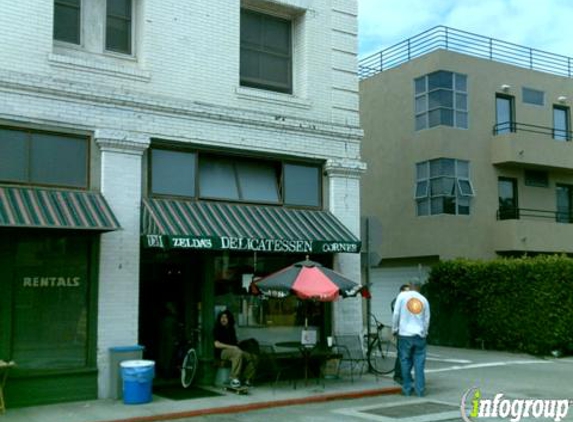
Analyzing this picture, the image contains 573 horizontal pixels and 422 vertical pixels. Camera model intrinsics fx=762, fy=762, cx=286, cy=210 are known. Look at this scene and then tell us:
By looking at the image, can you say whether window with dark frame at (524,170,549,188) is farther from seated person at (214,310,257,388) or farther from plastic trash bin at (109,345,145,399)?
plastic trash bin at (109,345,145,399)

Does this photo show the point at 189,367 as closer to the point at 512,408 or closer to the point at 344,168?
the point at 344,168

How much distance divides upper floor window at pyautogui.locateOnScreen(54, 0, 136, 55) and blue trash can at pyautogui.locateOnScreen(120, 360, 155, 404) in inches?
210

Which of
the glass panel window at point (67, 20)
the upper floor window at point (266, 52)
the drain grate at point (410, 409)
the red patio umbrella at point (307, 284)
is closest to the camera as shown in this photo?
the drain grate at point (410, 409)

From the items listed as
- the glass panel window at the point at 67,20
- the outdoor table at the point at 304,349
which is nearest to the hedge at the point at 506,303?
the outdoor table at the point at 304,349

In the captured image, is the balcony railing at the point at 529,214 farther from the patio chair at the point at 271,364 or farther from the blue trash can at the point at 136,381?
the blue trash can at the point at 136,381

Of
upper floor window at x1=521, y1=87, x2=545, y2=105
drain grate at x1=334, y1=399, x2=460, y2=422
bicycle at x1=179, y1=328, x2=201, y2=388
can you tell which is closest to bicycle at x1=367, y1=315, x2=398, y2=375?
drain grate at x1=334, y1=399, x2=460, y2=422

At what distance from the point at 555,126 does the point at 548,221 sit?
3.74 meters

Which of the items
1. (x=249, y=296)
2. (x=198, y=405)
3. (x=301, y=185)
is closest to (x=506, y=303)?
(x=301, y=185)

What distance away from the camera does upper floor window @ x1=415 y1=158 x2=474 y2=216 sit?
25234 millimetres

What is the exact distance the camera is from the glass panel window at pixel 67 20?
1258cm

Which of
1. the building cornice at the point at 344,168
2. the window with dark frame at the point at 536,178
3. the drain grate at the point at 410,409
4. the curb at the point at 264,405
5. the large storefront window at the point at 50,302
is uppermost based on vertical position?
the window with dark frame at the point at 536,178

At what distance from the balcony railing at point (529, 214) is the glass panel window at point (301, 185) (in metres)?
13.1

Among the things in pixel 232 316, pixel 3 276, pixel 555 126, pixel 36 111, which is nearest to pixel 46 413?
pixel 3 276

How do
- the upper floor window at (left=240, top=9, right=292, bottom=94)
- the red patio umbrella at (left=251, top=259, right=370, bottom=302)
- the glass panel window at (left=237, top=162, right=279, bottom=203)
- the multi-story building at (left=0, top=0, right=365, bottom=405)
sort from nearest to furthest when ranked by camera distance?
the multi-story building at (left=0, top=0, right=365, bottom=405), the red patio umbrella at (left=251, top=259, right=370, bottom=302), the glass panel window at (left=237, top=162, right=279, bottom=203), the upper floor window at (left=240, top=9, right=292, bottom=94)
